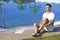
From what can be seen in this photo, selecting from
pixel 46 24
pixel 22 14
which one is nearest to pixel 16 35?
pixel 46 24

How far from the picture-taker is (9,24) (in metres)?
7.92

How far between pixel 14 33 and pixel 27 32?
1.31 ft

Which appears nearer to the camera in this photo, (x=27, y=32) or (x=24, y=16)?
(x=27, y=32)

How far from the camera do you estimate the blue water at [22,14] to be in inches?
306

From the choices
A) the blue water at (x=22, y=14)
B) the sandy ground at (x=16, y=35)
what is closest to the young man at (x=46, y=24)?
the sandy ground at (x=16, y=35)

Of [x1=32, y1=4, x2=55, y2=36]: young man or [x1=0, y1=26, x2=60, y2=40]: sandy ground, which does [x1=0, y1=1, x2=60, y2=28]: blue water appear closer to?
[x1=0, y1=26, x2=60, y2=40]: sandy ground

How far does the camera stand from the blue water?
778cm

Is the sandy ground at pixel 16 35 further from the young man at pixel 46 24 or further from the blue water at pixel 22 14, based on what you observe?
the blue water at pixel 22 14

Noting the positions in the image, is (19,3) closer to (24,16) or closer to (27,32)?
(24,16)

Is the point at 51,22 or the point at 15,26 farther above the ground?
the point at 51,22

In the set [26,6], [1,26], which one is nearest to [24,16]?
[26,6]

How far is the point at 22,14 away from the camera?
25.8ft

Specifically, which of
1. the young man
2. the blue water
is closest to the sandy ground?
the young man

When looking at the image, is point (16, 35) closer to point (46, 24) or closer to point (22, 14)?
point (46, 24)
